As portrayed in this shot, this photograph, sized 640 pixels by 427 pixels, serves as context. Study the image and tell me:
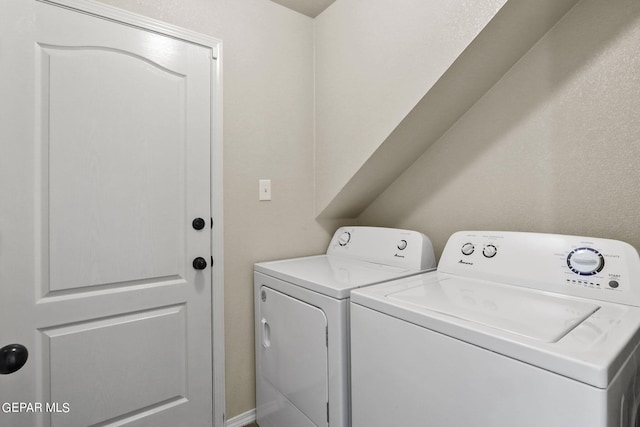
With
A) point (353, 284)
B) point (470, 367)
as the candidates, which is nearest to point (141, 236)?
point (353, 284)

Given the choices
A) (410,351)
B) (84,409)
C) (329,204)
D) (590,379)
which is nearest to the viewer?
(590,379)

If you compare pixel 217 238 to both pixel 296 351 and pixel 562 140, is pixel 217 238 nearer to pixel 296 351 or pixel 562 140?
pixel 296 351

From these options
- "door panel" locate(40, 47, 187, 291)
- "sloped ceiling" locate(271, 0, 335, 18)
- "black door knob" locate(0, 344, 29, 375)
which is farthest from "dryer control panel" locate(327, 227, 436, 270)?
"black door knob" locate(0, 344, 29, 375)

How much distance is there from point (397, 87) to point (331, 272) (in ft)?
3.06

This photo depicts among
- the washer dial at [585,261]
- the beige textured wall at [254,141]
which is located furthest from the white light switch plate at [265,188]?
the washer dial at [585,261]

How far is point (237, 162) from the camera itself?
172 cm

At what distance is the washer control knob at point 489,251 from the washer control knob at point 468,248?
0.05 meters

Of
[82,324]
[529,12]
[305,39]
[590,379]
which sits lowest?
[82,324]

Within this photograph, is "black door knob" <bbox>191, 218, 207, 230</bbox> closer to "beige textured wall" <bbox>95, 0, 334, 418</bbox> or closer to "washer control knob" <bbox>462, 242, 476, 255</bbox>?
"beige textured wall" <bbox>95, 0, 334, 418</bbox>

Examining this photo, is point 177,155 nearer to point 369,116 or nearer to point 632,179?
point 369,116

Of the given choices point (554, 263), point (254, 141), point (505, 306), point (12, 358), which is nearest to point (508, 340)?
point (505, 306)

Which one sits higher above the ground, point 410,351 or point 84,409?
point 410,351

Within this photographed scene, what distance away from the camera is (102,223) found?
1.33m

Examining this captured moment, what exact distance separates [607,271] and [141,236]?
70.0 inches
